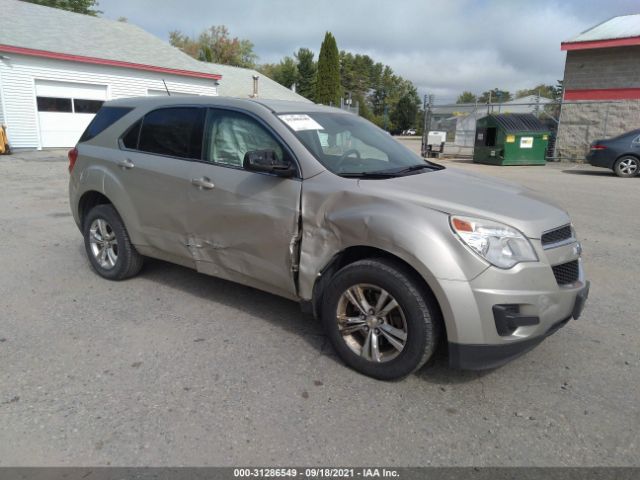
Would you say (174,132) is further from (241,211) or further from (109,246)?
(109,246)

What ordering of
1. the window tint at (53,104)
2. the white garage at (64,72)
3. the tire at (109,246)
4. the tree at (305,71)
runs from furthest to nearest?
the tree at (305,71) < the window tint at (53,104) < the white garage at (64,72) < the tire at (109,246)

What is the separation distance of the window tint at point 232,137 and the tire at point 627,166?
1427 cm

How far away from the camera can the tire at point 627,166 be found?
1432 cm

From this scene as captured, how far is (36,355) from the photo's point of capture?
11.1ft

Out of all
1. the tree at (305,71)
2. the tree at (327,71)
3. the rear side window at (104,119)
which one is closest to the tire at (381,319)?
the rear side window at (104,119)

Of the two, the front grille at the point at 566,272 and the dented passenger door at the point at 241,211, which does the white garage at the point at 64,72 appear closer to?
the dented passenger door at the point at 241,211

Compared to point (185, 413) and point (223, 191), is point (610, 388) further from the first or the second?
point (223, 191)

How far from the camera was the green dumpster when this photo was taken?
18188mm

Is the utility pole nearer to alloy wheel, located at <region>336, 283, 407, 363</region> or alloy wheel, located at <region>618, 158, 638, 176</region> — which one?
alloy wheel, located at <region>618, 158, 638, 176</region>

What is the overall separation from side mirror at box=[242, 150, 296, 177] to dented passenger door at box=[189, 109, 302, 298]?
78 millimetres

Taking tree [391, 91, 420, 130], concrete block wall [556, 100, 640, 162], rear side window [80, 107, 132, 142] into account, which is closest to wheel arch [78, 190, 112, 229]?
rear side window [80, 107, 132, 142]

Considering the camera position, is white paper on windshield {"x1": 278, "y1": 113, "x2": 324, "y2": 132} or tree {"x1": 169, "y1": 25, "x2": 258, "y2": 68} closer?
white paper on windshield {"x1": 278, "y1": 113, "x2": 324, "y2": 132}

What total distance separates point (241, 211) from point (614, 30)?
2243cm

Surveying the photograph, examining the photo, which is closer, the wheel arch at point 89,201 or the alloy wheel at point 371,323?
the alloy wheel at point 371,323
